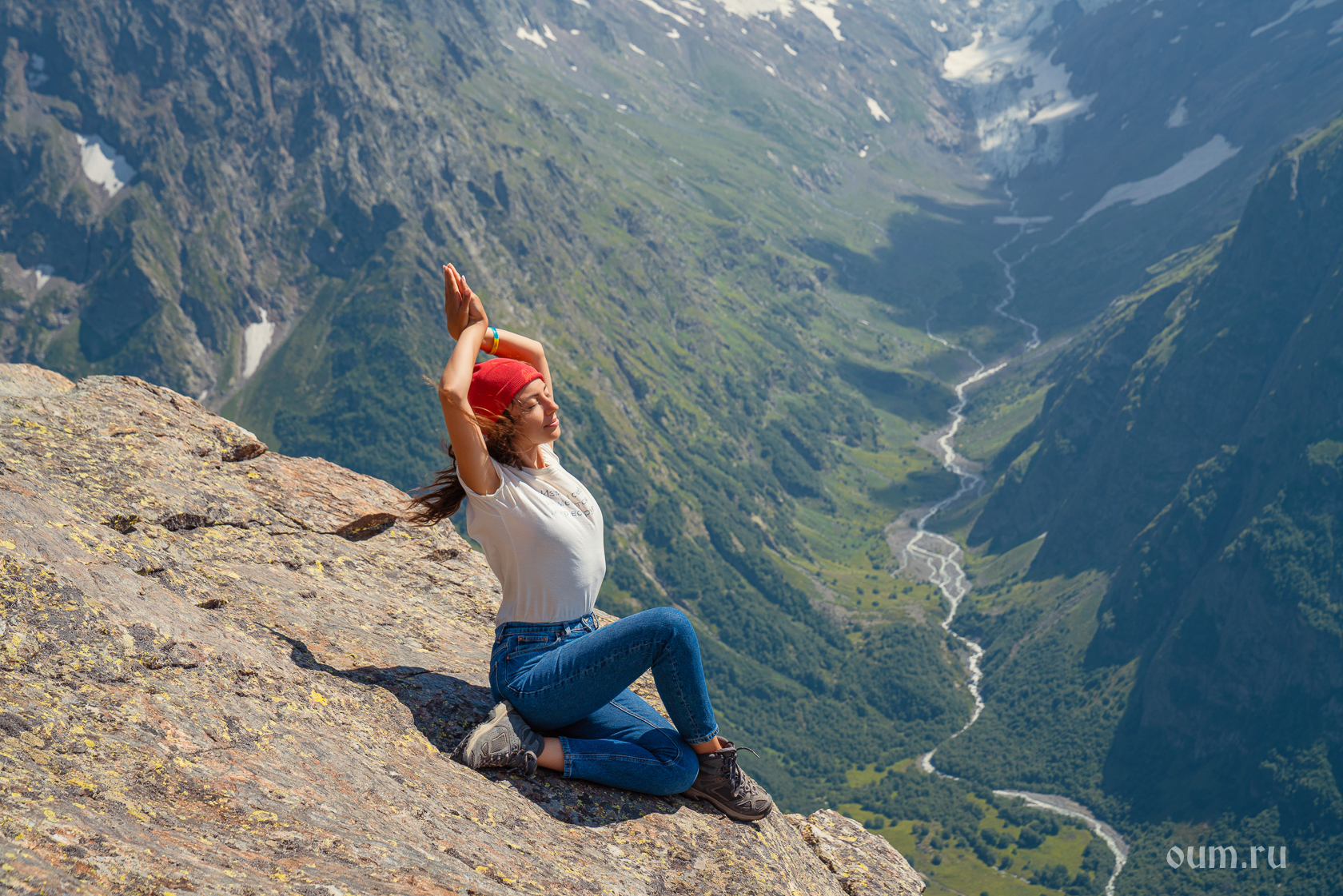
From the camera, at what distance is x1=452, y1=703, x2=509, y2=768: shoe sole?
11391mm

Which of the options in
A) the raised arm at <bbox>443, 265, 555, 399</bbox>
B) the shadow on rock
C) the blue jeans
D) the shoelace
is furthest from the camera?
the shoelace

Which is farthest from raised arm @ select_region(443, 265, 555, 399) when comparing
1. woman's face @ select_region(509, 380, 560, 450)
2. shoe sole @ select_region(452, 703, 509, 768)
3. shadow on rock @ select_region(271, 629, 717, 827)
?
shadow on rock @ select_region(271, 629, 717, 827)

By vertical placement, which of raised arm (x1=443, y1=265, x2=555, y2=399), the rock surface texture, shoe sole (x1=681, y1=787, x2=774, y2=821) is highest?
raised arm (x1=443, y1=265, x2=555, y2=399)

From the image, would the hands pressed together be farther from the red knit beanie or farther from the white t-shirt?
the white t-shirt

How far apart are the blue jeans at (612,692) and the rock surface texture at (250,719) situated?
1.91 ft

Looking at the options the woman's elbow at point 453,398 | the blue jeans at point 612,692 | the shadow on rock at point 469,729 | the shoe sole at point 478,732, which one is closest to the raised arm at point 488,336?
the woman's elbow at point 453,398

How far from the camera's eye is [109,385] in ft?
61.2

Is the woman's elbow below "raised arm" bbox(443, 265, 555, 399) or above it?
below

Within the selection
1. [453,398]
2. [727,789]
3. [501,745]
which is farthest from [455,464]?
[727,789]

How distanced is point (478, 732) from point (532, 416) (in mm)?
4269

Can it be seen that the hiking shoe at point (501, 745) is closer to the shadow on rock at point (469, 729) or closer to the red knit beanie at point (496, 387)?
the shadow on rock at point (469, 729)

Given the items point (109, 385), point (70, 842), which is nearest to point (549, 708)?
point (70, 842)

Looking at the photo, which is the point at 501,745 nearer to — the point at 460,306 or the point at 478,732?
the point at 478,732

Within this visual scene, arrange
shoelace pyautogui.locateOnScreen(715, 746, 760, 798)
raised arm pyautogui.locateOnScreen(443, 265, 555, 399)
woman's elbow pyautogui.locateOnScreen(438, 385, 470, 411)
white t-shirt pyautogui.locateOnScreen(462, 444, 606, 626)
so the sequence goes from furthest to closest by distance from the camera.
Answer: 1. shoelace pyautogui.locateOnScreen(715, 746, 760, 798)
2. raised arm pyautogui.locateOnScreen(443, 265, 555, 399)
3. white t-shirt pyautogui.locateOnScreen(462, 444, 606, 626)
4. woman's elbow pyautogui.locateOnScreen(438, 385, 470, 411)
